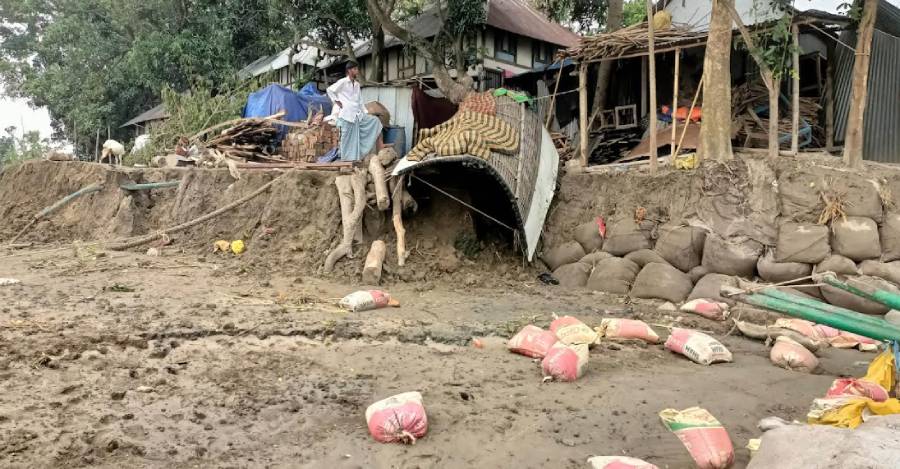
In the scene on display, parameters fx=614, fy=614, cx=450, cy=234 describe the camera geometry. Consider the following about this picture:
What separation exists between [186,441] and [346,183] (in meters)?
5.75

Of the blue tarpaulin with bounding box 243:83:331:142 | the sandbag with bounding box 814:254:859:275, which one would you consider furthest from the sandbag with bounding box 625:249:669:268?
the blue tarpaulin with bounding box 243:83:331:142

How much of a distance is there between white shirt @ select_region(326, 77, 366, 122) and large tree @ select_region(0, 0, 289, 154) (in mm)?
7971

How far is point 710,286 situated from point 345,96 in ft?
20.3

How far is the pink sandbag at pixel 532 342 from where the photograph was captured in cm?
522

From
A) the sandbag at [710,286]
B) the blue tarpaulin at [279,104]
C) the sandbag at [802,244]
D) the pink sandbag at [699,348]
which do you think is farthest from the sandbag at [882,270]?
the blue tarpaulin at [279,104]

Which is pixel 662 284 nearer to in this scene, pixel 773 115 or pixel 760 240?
pixel 760 240

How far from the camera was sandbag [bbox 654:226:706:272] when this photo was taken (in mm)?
8219

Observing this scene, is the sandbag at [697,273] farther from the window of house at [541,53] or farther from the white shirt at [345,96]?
the window of house at [541,53]

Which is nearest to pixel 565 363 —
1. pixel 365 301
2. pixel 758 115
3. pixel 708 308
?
pixel 365 301

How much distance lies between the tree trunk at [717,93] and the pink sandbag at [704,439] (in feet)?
20.1

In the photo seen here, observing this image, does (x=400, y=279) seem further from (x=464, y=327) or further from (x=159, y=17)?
(x=159, y=17)

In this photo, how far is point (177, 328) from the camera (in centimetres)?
545

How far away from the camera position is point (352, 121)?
10.2 metres

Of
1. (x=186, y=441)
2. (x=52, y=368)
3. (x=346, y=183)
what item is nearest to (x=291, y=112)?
(x=346, y=183)
